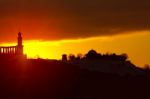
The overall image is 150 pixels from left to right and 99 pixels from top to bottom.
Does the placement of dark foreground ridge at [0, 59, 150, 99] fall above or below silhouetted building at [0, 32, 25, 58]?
below

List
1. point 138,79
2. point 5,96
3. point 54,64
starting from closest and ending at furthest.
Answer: point 5,96
point 54,64
point 138,79

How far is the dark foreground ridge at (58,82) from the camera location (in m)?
46.7

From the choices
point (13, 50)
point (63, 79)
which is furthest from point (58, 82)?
point (13, 50)

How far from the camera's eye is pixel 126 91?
170 ft

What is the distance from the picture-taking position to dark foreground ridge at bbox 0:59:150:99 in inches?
1837

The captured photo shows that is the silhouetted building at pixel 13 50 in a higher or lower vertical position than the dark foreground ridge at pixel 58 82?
higher

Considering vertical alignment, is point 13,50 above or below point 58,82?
above

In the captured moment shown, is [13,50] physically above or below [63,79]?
above

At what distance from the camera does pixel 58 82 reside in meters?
47.8

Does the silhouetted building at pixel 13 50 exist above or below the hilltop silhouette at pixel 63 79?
above

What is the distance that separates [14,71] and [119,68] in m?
10.4

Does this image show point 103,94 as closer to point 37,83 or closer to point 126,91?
point 126,91

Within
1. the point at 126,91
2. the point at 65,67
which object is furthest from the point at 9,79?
the point at 126,91

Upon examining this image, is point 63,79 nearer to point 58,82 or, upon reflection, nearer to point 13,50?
point 58,82
